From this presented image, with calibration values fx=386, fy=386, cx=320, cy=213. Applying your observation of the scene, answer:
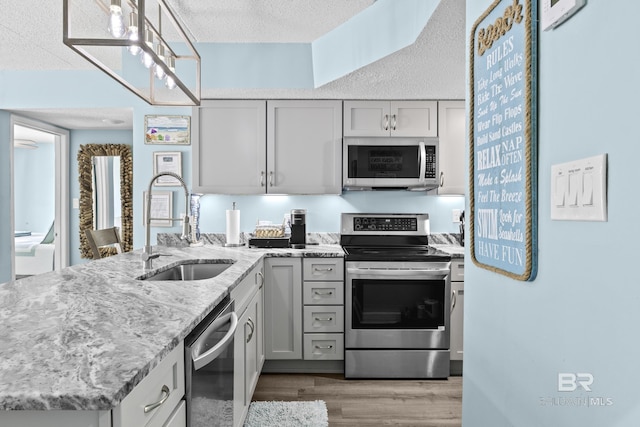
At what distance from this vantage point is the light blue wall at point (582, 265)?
1.98 ft

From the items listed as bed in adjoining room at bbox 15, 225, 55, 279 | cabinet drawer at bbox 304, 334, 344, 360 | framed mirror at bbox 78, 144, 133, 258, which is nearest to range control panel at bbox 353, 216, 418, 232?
cabinet drawer at bbox 304, 334, 344, 360

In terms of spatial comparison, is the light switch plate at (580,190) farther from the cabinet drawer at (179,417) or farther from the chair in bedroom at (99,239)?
the chair in bedroom at (99,239)

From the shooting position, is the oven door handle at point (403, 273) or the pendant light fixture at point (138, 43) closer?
the pendant light fixture at point (138, 43)

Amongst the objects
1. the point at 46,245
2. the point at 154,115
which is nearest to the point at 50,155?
the point at 46,245

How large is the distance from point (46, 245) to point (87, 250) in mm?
1243

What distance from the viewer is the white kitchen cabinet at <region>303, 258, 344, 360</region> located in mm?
2834

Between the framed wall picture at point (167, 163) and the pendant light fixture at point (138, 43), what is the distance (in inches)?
18.0

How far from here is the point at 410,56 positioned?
231 centimetres

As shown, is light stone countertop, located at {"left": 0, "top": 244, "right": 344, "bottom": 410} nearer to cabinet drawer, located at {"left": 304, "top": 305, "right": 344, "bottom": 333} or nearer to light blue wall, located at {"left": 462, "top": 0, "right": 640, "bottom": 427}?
light blue wall, located at {"left": 462, "top": 0, "right": 640, "bottom": 427}

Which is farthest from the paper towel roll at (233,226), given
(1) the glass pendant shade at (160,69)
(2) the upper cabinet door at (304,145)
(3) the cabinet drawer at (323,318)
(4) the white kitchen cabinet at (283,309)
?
(1) the glass pendant shade at (160,69)

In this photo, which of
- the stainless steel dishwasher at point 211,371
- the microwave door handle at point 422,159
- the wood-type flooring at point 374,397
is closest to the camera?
the stainless steel dishwasher at point 211,371

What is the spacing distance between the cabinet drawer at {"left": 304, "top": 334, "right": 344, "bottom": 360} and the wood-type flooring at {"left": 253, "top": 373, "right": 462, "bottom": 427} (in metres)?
0.14

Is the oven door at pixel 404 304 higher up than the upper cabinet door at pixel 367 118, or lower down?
lower down

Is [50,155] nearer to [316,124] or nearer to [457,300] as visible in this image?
[316,124]
